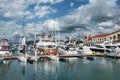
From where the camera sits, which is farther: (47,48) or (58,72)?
(47,48)

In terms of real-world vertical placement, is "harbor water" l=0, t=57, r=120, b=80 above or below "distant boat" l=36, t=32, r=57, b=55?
below

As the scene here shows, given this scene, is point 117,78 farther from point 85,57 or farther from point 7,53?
point 7,53

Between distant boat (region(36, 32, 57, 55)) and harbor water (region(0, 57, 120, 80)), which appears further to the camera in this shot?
distant boat (region(36, 32, 57, 55))

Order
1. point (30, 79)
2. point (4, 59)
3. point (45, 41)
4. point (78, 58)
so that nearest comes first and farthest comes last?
1. point (30, 79)
2. point (4, 59)
3. point (78, 58)
4. point (45, 41)

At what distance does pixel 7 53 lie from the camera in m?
93.8

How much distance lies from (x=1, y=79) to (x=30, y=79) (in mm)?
6689

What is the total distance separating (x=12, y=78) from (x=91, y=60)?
41.3m

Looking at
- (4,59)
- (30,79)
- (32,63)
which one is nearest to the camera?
(30,79)

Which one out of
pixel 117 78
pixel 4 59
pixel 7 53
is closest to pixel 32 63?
pixel 4 59

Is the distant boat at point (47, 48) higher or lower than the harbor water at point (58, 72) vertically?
higher

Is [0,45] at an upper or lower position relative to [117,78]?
upper

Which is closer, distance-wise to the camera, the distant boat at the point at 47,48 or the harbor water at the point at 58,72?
the harbor water at the point at 58,72

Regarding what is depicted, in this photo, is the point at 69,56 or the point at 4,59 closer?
the point at 4,59

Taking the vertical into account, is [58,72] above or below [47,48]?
below
